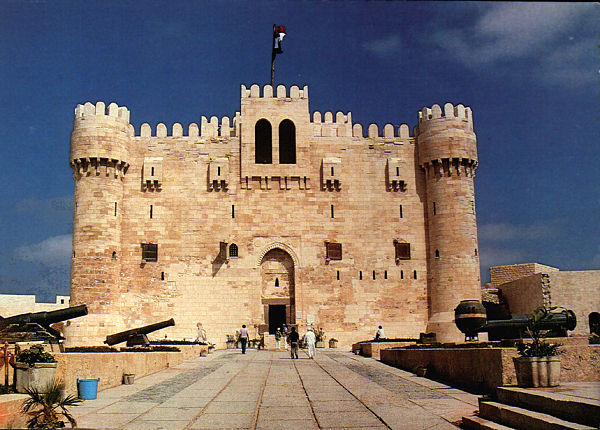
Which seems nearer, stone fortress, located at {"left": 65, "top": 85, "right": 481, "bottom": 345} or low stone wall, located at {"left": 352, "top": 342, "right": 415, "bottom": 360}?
low stone wall, located at {"left": 352, "top": 342, "right": 415, "bottom": 360}

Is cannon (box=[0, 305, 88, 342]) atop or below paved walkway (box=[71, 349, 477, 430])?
atop

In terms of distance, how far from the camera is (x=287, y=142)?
31.7m

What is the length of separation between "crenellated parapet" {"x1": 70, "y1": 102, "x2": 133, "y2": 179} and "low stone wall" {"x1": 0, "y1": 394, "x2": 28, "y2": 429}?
2317cm

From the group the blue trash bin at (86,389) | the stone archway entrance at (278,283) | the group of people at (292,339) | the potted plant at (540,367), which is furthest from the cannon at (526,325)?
the stone archway entrance at (278,283)

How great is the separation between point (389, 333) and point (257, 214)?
330 inches

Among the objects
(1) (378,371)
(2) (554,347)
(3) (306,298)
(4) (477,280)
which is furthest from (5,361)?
(4) (477,280)

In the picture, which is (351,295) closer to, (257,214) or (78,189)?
(257,214)

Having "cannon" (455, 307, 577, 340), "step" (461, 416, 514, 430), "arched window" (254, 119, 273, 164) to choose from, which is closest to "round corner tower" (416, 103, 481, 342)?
"arched window" (254, 119, 273, 164)

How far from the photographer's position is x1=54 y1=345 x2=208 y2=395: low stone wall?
33.2 feet

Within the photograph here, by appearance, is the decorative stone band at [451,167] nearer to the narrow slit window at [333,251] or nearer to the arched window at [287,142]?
the narrow slit window at [333,251]

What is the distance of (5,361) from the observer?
26.8 feet

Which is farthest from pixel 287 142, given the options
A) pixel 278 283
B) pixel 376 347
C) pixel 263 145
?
pixel 376 347

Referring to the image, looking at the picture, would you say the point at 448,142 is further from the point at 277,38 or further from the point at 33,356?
the point at 33,356

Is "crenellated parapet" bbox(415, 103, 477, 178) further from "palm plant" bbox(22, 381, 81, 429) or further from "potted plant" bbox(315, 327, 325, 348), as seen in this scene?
"palm plant" bbox(22, 381, 81, 429)
